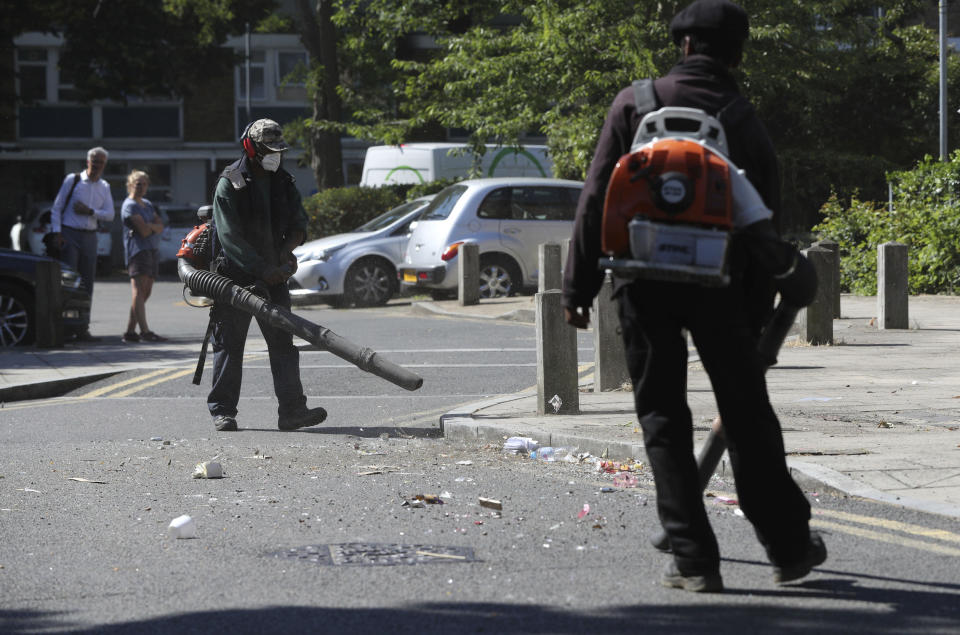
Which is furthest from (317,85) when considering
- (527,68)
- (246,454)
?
(246,454)

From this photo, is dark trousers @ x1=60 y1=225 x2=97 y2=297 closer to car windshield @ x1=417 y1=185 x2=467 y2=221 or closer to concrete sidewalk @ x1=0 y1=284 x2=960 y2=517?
concrete sidewalk @ x1=0 y1=284 x2=960 y2=517

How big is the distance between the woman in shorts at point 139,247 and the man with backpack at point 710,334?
11002 mm

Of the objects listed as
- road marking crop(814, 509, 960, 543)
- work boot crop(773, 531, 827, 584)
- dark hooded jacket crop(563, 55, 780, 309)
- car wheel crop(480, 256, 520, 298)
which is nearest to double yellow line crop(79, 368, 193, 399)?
road marking crop(814, 509, 960, 543)

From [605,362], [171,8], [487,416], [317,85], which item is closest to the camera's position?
[487,416]

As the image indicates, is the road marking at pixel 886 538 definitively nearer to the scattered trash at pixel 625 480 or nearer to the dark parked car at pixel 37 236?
the scattered trash at pixel 625 480

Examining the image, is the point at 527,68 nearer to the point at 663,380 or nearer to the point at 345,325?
the point at 345,325

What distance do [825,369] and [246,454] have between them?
4.88m

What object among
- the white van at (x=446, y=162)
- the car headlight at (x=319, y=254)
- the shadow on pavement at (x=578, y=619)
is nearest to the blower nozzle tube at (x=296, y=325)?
the shadow on pavement at (x=578, y=619)

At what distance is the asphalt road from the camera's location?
4.16 m

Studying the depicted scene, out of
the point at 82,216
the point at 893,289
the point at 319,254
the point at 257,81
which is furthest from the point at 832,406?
the point at 257,81

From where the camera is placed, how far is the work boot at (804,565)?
4336 millimetres

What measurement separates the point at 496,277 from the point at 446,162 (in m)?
8.68

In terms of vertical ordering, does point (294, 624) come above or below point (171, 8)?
below

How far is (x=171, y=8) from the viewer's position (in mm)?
33281
